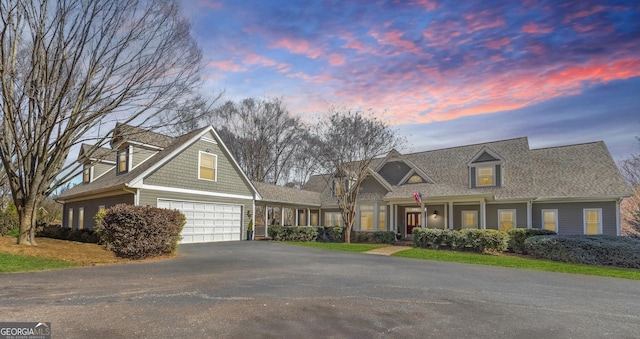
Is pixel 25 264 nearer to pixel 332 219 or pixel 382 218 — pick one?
pixel 382 218

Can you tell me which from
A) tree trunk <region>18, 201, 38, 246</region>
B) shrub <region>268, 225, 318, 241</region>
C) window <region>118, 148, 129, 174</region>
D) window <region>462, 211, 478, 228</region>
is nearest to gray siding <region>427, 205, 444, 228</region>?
window <region>462, 211, 478, 228</region>

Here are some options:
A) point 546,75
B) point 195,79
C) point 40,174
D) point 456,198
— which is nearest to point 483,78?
point 546,75

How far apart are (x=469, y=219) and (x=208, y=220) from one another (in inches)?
628

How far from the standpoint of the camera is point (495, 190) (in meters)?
22.8

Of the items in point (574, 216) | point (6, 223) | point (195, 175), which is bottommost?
point (6, 223)

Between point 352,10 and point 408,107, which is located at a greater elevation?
point 352,10

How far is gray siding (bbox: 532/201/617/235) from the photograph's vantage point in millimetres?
19438

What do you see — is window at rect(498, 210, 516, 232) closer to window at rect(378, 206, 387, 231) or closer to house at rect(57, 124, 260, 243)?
window at rect(378, 206, 387, 231)

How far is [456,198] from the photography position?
22.4 m

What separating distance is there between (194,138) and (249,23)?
8.12m

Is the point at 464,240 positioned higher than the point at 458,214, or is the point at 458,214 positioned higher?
the point at 458,214

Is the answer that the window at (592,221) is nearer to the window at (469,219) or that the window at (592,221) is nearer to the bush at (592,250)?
the bush at (592,250)

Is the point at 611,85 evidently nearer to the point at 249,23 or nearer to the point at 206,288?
the point at 249,23

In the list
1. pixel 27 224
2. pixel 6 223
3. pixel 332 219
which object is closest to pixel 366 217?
pixel 332 219
